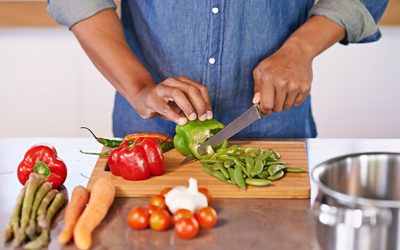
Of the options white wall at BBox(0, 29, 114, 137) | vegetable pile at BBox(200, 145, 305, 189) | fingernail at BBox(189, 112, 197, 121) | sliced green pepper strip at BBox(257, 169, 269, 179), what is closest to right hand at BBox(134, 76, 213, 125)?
fingernail at BBox(189, 112, 197, 121)

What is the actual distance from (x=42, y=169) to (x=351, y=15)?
88 cm

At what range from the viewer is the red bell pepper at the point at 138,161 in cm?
169

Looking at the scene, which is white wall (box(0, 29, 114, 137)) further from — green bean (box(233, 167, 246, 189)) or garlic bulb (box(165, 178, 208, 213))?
garlic bulb (box(165, 178, 208, 213))

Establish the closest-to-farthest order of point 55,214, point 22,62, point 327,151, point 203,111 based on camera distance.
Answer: point 55,214 → point 203,111 → point 327,151 → point 22,62

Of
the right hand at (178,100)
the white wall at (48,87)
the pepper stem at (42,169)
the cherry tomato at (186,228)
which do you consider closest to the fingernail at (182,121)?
the right hand at (178,100)

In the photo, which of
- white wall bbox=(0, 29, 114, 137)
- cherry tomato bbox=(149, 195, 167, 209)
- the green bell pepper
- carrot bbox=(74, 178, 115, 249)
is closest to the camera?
carrot bbox=(74, 178, 115, 249)

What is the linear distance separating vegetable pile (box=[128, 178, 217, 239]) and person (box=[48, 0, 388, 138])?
0.40m

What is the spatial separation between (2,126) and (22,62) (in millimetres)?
294

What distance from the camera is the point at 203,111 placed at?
1.80m

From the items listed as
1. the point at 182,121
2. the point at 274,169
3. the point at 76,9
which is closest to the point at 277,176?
the point at 274,169

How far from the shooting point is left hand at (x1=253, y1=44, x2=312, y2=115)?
183 cm

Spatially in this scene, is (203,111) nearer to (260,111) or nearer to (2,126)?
(260,111)

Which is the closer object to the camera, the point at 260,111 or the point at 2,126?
the point at 260,111

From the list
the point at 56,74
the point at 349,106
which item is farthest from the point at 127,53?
the point at 349,106
